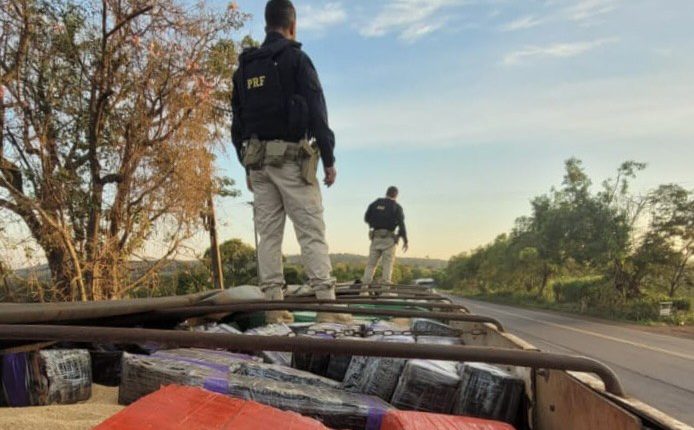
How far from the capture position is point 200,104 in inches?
367

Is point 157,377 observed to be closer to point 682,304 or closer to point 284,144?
point 284,144

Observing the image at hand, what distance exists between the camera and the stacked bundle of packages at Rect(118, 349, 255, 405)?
1.52 metres

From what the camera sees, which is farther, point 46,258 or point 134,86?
point 134,86

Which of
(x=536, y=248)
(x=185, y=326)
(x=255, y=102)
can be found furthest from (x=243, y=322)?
(x=536, y=248)

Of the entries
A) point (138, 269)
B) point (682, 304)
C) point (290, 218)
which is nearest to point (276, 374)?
point (290, 218)

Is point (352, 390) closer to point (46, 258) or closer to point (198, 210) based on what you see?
point (46, 258)

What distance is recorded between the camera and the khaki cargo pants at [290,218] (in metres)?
3.38

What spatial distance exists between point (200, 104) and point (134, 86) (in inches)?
43.9

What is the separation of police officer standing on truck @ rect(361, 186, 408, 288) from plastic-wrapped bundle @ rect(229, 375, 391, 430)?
23.4 feet

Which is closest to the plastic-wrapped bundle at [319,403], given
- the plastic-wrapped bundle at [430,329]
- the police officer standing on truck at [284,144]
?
the plastic-wrapped bundle at [430,329]

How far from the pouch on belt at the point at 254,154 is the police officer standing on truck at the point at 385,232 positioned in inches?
211

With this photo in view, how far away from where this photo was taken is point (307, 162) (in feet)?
11.0

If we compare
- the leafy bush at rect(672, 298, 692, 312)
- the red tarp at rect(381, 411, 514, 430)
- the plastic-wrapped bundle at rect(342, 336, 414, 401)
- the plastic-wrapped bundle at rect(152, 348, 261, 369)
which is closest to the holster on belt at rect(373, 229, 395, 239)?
the plastic-wrapped bundle at rect(152, 348, 261, 369)

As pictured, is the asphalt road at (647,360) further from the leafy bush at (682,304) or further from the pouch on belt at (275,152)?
the leafy bush at (682,304)
